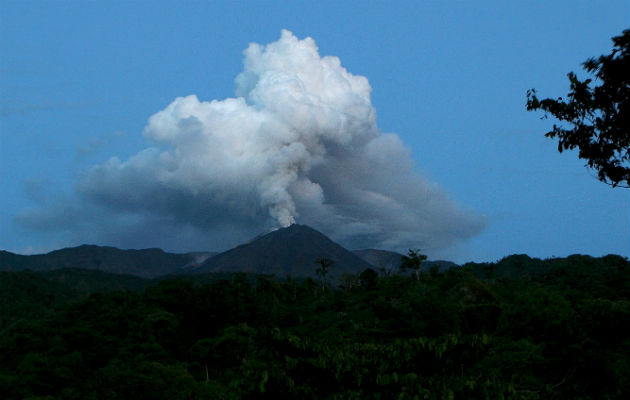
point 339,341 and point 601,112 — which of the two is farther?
point 339,341

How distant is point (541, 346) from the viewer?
50594 millimetres

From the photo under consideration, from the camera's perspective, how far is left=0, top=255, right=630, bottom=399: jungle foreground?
681 inches

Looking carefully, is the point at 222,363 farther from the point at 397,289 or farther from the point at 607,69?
the point at 607,69

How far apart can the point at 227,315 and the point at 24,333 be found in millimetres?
35964

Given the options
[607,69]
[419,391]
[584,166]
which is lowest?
→ [419,391]

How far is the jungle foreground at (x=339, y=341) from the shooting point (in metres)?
17.3

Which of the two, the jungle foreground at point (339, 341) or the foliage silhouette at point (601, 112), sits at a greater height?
→ the foliage silhouette at point (601, 112)

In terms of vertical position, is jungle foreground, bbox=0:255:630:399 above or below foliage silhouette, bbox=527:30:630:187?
below

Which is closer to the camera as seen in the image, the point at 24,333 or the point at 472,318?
the point at 472,318

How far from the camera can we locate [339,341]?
6356 centimetres

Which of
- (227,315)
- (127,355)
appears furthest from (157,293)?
(127,355)

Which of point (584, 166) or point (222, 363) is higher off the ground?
point (584, 166)

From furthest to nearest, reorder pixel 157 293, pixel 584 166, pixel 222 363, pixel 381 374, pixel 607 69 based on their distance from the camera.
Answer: pixel 157 293
pixel 222 363
pixel 584 166
pixel 607 69
pixel 381 374

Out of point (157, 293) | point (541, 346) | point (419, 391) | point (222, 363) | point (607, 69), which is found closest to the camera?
point (419, 391)
